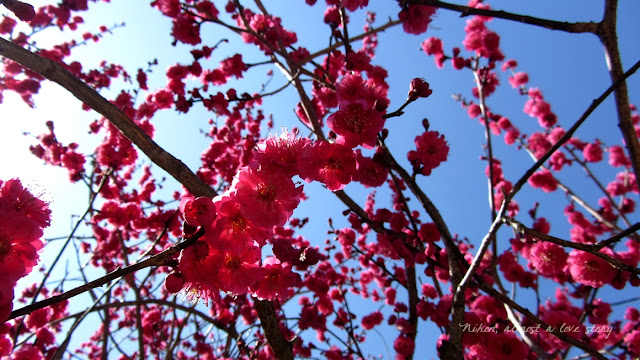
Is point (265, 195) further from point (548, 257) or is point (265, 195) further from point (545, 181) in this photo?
point (545, 181)

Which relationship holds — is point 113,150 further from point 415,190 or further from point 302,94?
point 415,190

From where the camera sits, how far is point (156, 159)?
1.77m

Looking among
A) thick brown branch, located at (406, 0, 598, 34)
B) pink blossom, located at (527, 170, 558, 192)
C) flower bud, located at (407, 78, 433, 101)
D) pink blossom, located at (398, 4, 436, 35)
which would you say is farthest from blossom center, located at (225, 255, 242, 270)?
pink blossom, located at (527, 170, 558, 192)

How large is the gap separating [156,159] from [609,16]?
2.90 metres

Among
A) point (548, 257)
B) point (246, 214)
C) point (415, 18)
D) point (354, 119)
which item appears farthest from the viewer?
point (548, 257)

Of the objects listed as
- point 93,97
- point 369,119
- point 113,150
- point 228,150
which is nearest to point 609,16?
point 369,119

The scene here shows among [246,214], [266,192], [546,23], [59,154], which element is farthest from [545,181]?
[59,154]

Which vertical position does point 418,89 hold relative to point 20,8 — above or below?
below

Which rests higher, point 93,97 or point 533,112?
point 533,112

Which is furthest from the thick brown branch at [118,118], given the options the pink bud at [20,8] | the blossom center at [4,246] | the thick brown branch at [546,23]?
the thick brown branch at [546,23]

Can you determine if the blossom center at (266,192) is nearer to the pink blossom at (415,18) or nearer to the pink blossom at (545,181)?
the pink blossom at (415,18)

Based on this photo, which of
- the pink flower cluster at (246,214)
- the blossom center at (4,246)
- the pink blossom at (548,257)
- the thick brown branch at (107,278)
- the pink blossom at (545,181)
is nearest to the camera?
the thick brown branch at (107,278)

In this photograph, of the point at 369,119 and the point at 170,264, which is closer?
the point at 170,264

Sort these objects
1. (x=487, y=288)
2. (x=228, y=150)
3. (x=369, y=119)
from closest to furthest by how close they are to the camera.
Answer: (x=369, y=119), (x=487, y=288), (x=228, y=150)
